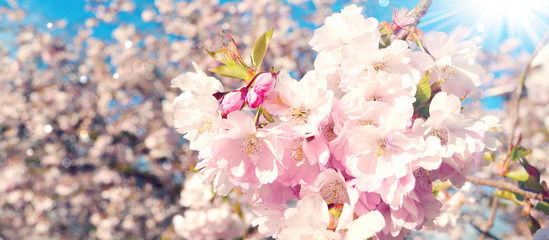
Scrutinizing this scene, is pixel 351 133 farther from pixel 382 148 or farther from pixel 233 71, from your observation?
pixel 233 71

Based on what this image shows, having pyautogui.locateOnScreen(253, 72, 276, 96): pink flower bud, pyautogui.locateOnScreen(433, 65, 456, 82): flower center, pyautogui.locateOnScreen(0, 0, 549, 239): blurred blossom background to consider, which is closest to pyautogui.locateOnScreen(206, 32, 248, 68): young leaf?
pyautogui.locateOnScreen(253, 72, 276, 96): pink flower bud

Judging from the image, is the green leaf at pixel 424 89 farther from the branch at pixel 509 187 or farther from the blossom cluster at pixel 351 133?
the branch at pixel 509 187

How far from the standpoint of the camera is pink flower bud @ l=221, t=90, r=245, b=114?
1.95 ft

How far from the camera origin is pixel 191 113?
64 centimetres

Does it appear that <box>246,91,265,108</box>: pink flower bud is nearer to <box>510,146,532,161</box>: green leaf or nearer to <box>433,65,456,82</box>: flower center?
<box>433,65,456,82</box>: flower center

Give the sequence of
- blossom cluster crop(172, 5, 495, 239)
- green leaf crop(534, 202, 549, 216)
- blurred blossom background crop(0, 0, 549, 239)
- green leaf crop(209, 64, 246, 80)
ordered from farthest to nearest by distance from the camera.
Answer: blurred blossom background crop(0, 0, 549, 239), green leaf crop(534, 202, 549, 216), green leaf crop(209, 64, 246, 80), blossom cluster crop(172, 5, 495, 239)

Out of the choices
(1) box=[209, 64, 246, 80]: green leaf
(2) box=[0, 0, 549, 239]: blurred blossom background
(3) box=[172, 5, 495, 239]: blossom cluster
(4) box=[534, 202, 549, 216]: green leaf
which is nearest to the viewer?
(3) box=[172, 5, 495, 239]: blossom cluster

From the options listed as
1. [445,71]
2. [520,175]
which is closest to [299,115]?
[445,71]

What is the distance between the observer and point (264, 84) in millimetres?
582

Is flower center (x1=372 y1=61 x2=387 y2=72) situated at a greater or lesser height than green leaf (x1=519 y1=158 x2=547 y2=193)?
greater

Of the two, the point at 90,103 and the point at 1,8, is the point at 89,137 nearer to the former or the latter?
the point at 90,103

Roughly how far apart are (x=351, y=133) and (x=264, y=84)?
0.51ft

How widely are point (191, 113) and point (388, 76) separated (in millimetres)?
337

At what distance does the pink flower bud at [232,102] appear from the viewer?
59 cm
